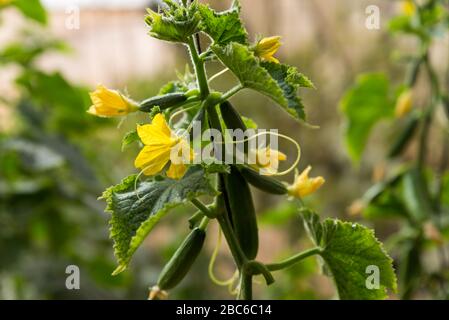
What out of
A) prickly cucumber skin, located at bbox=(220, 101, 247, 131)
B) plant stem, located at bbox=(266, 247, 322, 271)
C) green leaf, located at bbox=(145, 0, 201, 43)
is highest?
green leaf, located at bbox=(145, 0, 201, 43)

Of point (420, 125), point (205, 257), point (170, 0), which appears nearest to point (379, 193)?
point (420, 125)

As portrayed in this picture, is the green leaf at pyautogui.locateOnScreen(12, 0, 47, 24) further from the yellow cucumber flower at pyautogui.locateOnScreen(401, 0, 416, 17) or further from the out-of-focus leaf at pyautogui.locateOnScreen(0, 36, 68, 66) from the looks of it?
the yellow cucumber flower at pyautogui.locateOnScreen(401, 0, 416, 17)

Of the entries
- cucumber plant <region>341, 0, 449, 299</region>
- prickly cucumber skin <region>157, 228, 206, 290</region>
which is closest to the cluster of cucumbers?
prickly cucumber skin <region>157, 228, 206, 290</region>

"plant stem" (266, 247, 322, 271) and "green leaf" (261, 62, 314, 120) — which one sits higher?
"green leaf" (261, 62, 314, 120)

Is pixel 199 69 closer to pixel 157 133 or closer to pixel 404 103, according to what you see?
pixel 157 133

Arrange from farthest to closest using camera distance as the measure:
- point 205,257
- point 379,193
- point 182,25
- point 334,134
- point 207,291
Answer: point 334,134 < point 205,257 < point 207,291 < point 379,193 < point 182,25
